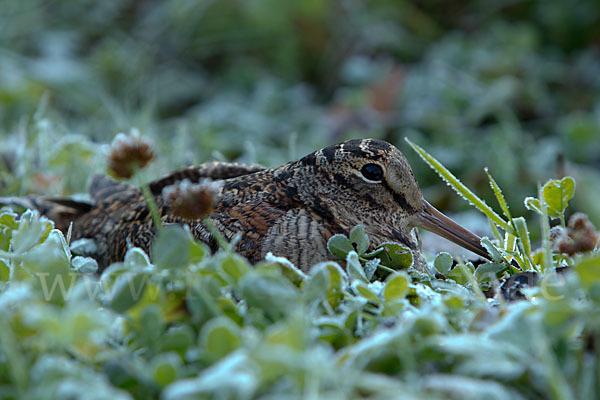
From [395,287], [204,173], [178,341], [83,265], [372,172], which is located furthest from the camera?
[204,173]

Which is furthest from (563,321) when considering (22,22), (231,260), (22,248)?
(22,22)

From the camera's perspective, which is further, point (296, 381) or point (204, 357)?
point (204, 357)

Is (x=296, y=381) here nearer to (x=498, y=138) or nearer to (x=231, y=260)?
(x=231, y=260)

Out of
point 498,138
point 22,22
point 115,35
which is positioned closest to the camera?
point 498,138

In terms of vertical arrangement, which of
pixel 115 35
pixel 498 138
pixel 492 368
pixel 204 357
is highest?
pixel 115 35

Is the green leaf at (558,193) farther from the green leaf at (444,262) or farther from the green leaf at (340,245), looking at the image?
the green leaf at (340,245)

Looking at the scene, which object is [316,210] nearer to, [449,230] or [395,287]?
[449,230]

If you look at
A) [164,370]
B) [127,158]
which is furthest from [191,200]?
[164,370]

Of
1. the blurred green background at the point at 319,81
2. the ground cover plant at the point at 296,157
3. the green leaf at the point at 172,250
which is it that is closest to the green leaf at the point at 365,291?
the ground cover plant at the point at 296,157
